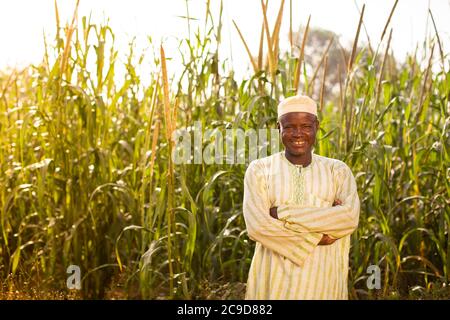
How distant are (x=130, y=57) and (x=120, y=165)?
54 centimetres

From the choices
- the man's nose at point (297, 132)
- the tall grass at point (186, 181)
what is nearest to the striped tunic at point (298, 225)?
the man's nose at point (297, 132)

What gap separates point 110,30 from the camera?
135 inches

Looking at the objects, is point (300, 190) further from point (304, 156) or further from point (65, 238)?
point (65, 238)

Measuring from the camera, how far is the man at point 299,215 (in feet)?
6.67

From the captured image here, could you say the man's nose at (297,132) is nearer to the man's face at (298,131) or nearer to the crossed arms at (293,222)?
the man's face at (298,131)

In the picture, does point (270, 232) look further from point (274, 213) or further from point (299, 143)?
point (299, 143)

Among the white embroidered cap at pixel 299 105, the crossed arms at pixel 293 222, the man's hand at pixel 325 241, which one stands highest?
the white embroidered cap at pixel 299 105

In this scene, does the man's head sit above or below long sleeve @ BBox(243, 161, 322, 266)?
Answer: above

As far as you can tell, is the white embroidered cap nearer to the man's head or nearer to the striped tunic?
the man's head

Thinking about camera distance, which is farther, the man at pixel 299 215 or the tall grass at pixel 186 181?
the tall grass at pixel 186 181

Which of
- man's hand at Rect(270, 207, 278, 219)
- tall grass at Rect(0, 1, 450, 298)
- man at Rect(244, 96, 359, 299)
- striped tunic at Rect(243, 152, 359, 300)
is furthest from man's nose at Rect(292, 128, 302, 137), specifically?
tall grass at Rect(0, 1, 450, 298)

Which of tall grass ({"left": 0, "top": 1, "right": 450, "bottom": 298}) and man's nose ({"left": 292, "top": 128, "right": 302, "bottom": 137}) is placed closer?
man's nose ({"left": 292, "top": 128, "right": 302, "bottom": 137})

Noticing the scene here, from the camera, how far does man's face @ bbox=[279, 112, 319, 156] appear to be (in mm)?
2053

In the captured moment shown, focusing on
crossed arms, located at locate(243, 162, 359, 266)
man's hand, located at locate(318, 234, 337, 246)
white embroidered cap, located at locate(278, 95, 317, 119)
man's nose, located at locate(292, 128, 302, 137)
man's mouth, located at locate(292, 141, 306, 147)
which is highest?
white embroidered cap, located at locate(278, 95, 317, 119)
